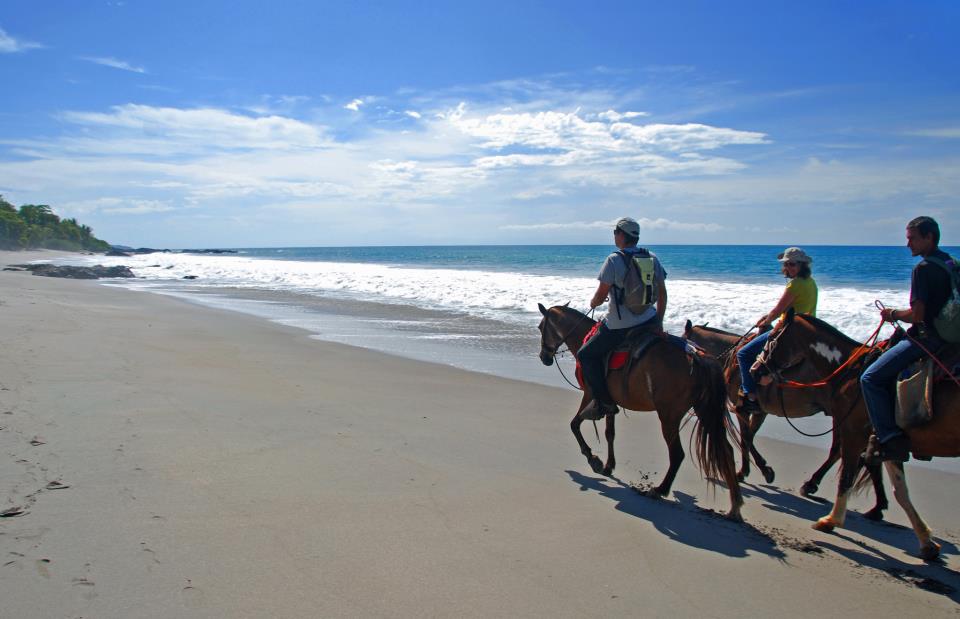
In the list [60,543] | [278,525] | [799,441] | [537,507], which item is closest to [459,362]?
[799,441]

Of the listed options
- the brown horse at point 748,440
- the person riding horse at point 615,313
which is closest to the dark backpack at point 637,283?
the person riding horse at point 615,313

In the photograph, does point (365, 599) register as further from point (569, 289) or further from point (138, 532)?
point (569, 289)

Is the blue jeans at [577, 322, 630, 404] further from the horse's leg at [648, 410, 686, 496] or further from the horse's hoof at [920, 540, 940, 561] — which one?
the horse's hoof at [920, 540, 940, 561]

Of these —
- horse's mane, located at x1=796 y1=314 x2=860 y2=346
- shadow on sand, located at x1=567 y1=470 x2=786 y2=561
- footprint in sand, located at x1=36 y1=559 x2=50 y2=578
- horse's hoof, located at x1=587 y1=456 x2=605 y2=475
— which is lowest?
shadow on sand, located at x1=567 y1=470 x2=786 y2=561

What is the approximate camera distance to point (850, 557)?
14.5ft

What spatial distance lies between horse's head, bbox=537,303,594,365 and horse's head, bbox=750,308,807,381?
69.2 inches

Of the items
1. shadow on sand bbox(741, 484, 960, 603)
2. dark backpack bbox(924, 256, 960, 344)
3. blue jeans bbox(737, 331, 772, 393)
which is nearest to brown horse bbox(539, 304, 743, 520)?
shadow on sand bbox(741, 484, 960, 603)

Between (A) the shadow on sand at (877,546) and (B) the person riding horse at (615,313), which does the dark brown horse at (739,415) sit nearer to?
(A) the shadow on sand at (877,546)

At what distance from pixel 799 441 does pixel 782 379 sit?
213 centimetres

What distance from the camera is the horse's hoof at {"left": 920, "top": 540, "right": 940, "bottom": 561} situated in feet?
14.3

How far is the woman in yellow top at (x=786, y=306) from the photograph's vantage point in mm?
6266

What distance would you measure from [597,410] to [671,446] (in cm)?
84

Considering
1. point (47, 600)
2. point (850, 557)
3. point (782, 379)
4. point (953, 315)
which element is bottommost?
point (850, 557)

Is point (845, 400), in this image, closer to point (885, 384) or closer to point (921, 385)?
point (885, 384)
